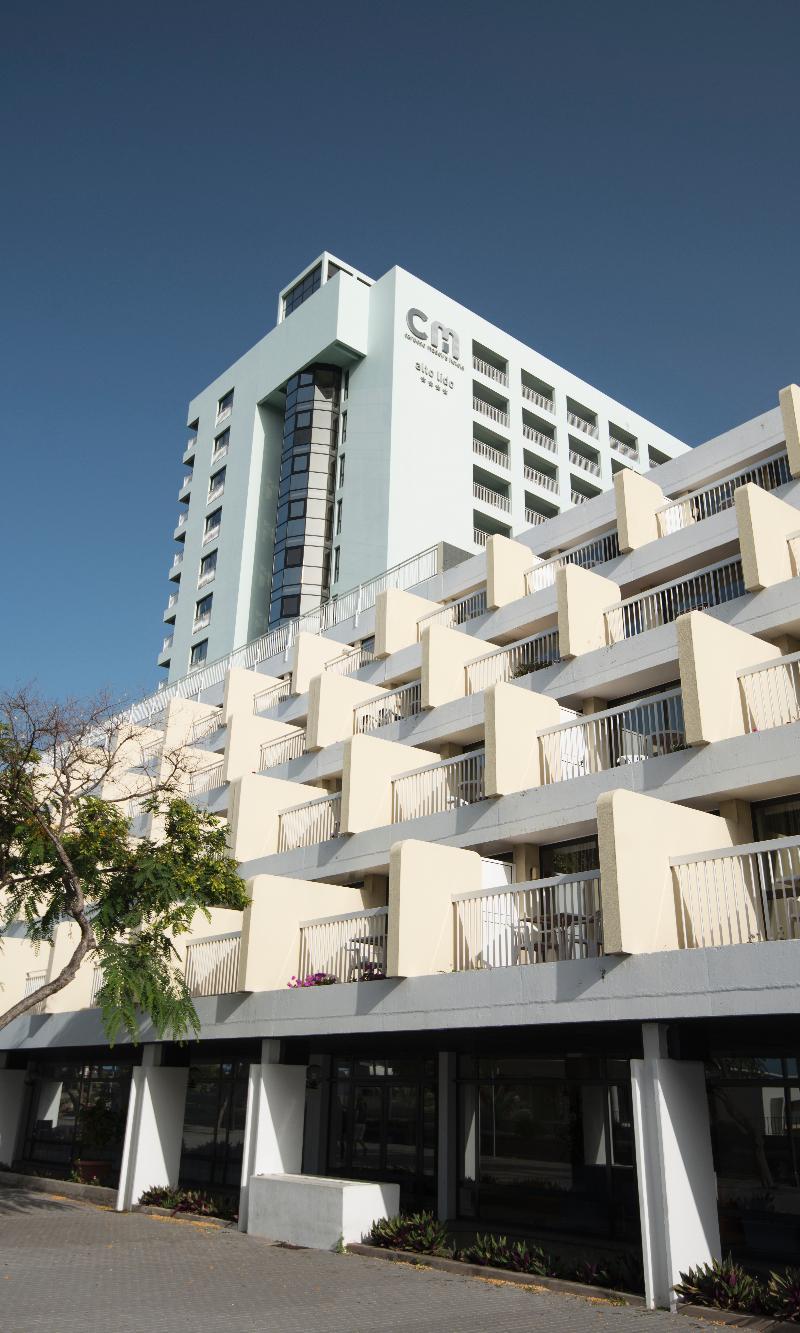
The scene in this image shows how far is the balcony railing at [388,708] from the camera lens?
86.5ft

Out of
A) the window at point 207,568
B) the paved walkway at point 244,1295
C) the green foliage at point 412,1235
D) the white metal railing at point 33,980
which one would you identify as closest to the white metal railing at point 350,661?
the white metal railing at point 33,980

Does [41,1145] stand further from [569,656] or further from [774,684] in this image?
[774,684]

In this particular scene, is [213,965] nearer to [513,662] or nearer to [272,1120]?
[272,1120]

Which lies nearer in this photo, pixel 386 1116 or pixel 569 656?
pixel 386 1116

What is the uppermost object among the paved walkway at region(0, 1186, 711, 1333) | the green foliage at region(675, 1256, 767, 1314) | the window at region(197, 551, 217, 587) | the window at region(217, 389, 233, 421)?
the window at region(217, 389, 233, 421)

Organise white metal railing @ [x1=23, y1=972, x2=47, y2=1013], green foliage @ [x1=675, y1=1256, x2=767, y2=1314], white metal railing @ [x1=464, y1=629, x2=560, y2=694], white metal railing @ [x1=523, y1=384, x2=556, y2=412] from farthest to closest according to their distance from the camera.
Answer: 1. white metal railing @ [x1=523, y1=384, x2=556, y2=412]
2. white metal railing @ [x1=23, y1=972, x2=47, y2=1013]
3. white metal railing @ [x1=464, y1=629, x2=560, y2=694]
4. green foliage @ [x1=675, y1=1256, x2=767, y2=1314]

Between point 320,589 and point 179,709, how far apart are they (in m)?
12.4

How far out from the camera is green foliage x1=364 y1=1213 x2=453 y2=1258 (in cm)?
1411

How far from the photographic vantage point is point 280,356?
2072 inches

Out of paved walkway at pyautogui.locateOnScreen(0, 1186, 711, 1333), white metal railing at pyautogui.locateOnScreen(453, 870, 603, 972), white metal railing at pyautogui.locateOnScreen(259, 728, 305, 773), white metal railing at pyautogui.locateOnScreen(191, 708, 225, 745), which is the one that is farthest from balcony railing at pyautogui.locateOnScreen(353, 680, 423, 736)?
paved walkway at pyautogui.locateOnScreen(0, 1186, 711, 1333)

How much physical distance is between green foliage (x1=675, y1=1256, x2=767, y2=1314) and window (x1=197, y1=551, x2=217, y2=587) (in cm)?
4544

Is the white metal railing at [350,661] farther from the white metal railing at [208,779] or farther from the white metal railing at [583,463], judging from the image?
the white metal railing at [583,463]

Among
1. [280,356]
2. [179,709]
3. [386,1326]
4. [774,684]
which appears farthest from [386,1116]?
[280,356]

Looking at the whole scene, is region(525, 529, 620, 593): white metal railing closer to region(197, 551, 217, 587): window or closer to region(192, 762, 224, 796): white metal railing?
region(192, 762, 224, 796): white metal railing
